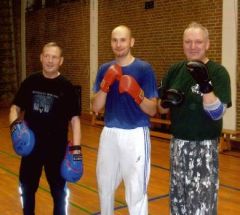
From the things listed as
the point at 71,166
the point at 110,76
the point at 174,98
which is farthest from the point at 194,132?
the point at 71,166

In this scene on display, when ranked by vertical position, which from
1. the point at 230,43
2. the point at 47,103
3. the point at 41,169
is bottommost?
the point at 41,169

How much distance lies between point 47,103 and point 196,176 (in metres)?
1.16

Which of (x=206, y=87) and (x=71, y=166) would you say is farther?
(x=71, y=166)

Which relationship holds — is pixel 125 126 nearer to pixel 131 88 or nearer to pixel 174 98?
pixel 131 88

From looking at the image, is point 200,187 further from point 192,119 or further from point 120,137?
point 120,137

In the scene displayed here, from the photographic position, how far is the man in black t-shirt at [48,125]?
2.73m

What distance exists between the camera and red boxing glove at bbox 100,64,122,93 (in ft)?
8.55

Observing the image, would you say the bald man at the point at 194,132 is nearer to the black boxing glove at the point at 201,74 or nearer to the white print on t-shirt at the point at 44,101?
the black boxing glove at the point at 201,74

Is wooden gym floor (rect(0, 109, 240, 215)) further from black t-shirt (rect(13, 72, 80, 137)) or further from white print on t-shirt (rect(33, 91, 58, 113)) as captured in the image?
white print on t-shirt (rect(33, 91, 58, 113))

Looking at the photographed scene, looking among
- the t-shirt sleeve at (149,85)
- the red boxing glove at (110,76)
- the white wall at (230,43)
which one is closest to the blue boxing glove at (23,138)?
the red boxing glove at (110,76)

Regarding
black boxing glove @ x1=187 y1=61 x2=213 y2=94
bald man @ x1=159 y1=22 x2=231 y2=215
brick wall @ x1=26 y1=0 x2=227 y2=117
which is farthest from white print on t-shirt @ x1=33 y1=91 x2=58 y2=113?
brick wall @ x1=26 y1=0 x2=227 y2=117

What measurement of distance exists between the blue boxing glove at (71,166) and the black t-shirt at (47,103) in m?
0.15

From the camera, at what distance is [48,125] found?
274 centimetres

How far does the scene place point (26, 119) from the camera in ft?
9.21
